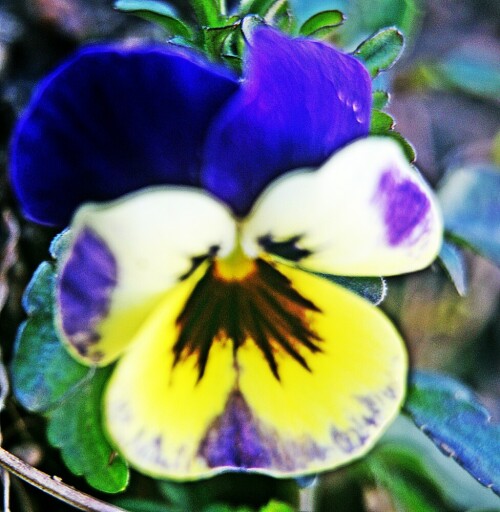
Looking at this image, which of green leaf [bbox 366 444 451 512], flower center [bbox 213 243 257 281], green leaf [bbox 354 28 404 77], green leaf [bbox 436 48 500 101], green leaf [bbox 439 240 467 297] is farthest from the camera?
green leaf [bbox 436 48 500 101]

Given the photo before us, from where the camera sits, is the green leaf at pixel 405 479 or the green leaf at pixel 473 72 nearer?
the green leaf at pixel 405 479

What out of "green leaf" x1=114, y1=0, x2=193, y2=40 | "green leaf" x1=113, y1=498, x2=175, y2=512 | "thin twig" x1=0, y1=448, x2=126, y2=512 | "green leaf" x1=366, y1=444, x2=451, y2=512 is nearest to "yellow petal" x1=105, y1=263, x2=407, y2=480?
"thin twig" x1=0, y1=448, x2=126, y2=512

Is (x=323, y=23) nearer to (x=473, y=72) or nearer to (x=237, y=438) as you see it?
(x=237, y=438)

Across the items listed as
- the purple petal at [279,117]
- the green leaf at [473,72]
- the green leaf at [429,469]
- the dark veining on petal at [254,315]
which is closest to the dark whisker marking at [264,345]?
the dark veining on petal at [254,315]

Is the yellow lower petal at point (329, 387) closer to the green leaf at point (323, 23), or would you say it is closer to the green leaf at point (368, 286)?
the green leaf at point (368, 286)

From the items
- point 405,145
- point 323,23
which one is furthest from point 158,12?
point 405,145

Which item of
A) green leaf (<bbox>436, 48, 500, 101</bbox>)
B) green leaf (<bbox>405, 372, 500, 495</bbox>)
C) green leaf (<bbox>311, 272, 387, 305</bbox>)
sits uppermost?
green leaf (<bbox>311, 272, 387, 305</bbox>)

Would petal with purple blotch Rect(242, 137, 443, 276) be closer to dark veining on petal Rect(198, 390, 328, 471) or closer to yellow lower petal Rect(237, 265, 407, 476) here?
yellow lower petal Rect(237, 265, 407, 476)
